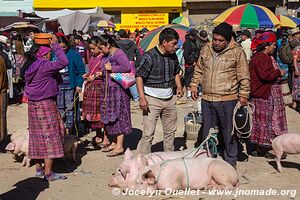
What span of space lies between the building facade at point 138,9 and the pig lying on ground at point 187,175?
24.1 meters

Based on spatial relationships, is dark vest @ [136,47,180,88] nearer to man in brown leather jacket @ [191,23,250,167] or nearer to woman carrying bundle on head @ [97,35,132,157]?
man in brown leather jacket @ [191,23,250,167]

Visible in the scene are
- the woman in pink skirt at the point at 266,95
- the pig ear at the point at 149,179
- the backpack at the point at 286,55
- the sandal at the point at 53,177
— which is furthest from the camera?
the backpack at the point at 286,55

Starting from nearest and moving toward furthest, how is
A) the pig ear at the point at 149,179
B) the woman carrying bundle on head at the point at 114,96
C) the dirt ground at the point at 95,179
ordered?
the pig ear at the point at 149,179 → the dirt ground at the point at 95,179 → the woman carrying bundle on head at the point at 114,96

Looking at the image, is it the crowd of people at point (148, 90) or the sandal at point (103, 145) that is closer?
the crowd of people at point (148, 90)

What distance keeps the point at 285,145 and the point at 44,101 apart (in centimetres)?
315

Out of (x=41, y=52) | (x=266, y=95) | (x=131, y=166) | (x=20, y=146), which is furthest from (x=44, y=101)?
(x=266, y=95)

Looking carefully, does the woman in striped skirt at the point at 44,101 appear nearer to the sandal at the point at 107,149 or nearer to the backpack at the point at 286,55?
the sandal at the point at 107,149

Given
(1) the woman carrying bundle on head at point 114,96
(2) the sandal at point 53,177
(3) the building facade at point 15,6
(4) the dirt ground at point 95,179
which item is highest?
(3) the building facade at point 15,6

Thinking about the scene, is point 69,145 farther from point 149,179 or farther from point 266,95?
point 266,95

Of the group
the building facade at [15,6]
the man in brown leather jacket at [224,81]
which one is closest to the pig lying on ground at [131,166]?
the man in brown leather jacket at [224,81]

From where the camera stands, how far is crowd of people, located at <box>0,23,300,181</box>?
546cm

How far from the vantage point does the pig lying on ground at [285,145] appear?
5.84 m

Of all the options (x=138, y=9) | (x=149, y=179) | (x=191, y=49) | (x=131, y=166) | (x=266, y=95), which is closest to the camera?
(x=149, y=179)

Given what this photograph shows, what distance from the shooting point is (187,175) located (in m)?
5.12
